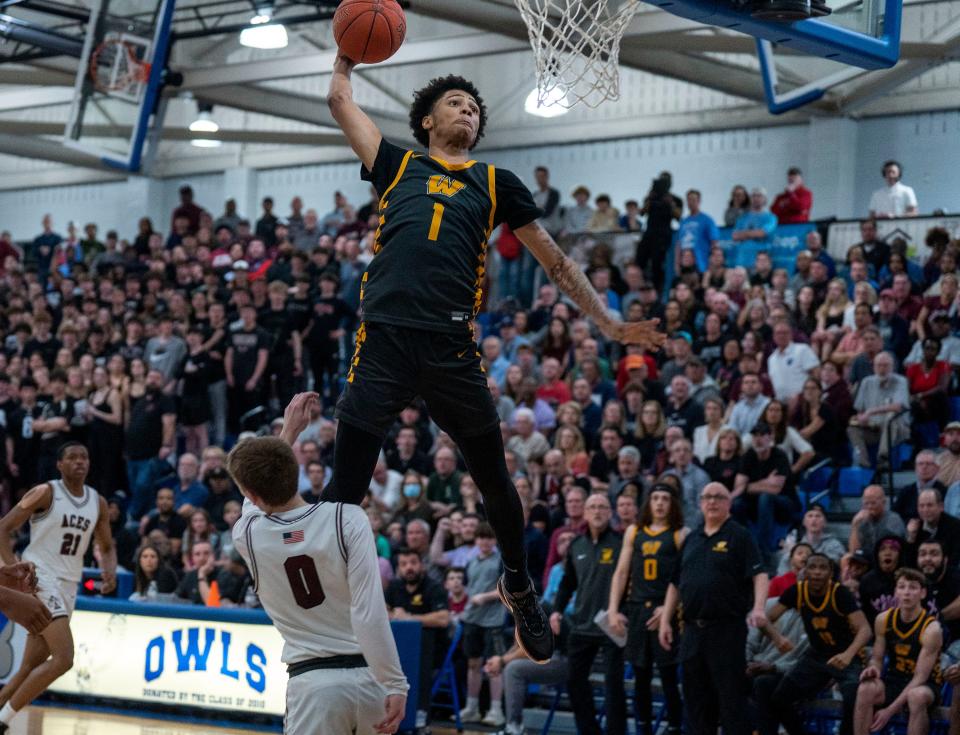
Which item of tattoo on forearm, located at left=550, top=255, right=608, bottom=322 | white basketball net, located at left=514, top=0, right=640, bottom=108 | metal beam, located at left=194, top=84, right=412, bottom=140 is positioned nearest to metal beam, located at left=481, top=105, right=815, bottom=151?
metal beam, located at left=194, top=84, right=412, bottom=140

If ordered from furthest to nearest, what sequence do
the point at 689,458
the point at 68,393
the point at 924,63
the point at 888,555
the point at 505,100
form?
1. the point at 505,100
2. the point at 68,393
3. the point at 924,63
4. the point at 689,458
5. the point at 888,555

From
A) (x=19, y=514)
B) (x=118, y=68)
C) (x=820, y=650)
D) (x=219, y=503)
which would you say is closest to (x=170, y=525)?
(x=219, y=503)

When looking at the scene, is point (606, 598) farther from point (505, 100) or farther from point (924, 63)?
point (505, 100)

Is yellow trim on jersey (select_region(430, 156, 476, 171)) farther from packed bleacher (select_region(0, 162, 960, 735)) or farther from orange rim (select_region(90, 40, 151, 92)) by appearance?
orange rim (select_region(90, 40, 151, 92))

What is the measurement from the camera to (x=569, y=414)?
48.6ft

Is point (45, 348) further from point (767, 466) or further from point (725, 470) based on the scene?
point (767, 466)

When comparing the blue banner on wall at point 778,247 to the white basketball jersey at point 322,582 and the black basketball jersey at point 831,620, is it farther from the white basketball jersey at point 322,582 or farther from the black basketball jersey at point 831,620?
the white basketball jersey at point 322,582

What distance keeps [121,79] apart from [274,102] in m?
8.75

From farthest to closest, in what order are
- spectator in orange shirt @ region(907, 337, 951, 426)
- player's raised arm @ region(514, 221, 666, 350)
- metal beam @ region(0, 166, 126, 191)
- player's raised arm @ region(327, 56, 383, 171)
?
metal beam @ region(0, 166, 126, 191) < spectator in orange shirt @ region(907, 337, 951, 426) < player's raised arm @ region(514, 221, 666, 350) < player's raised arm @ region(327, 56, 383, 171)

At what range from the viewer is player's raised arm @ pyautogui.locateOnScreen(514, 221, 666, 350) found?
5.83m

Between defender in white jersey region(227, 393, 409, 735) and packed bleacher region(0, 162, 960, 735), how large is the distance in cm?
367

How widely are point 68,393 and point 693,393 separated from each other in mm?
8543

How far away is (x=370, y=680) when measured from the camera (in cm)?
537

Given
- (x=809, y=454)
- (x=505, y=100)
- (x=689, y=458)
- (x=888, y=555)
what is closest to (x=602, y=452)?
(x=689, y=458)
